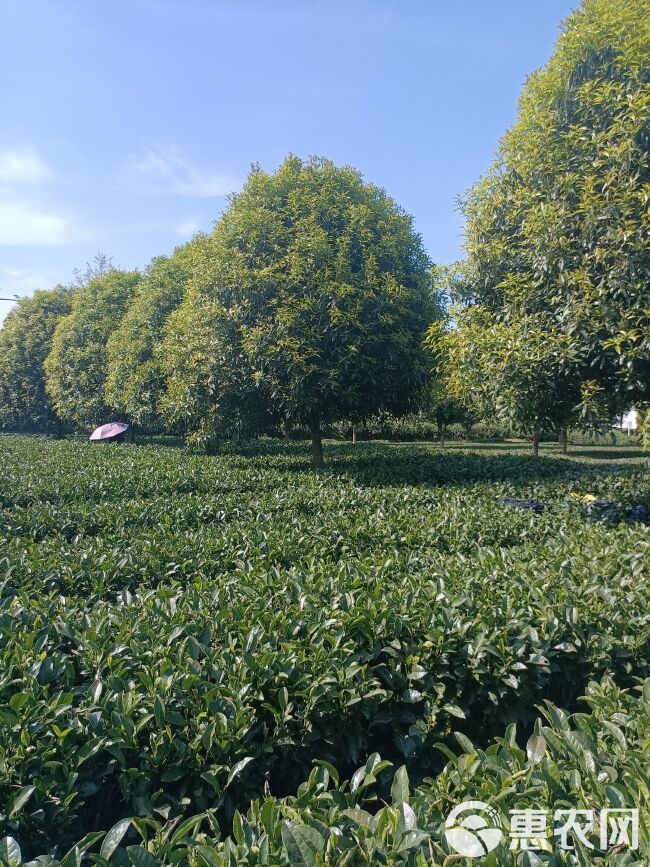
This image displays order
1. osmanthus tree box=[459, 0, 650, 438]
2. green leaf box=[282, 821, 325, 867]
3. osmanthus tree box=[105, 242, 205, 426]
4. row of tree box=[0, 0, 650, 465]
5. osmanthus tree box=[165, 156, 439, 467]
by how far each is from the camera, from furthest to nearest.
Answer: osmanthus tree box=[105, 242, 205, 426]
osmanthus tree box=[165, 156, 439, 467]
row of tree box=[0, 0, 650, 465]
osmanthus tree box=[459, 0, 650, 438]
green leaf box=[282, 821, 325, 867]

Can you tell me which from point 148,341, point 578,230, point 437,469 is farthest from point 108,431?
point 578,230

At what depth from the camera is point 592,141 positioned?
213 inches

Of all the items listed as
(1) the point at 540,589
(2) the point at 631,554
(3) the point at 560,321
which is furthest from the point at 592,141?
(1) the point at 540,589

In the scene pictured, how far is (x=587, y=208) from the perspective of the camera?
530 cm

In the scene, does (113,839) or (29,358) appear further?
(29,358)

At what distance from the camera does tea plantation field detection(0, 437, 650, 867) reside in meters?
1.61

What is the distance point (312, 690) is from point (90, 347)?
862 inches

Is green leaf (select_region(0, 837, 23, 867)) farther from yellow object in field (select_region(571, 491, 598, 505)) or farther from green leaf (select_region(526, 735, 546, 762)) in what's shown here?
yellow object in field (select_region(571, 491, 598, 505))

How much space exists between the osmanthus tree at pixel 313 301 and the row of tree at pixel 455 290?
4cm

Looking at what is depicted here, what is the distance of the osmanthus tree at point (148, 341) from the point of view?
15906mm

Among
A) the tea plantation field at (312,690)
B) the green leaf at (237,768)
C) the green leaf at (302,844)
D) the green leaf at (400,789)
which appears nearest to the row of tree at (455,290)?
the tea plantation field at (312,690)

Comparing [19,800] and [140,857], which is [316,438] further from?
[140,857]

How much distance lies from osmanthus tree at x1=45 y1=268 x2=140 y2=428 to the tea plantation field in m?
18.2

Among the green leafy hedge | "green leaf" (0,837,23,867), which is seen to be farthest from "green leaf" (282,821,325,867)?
"green leaf" (0,837,23,867)
